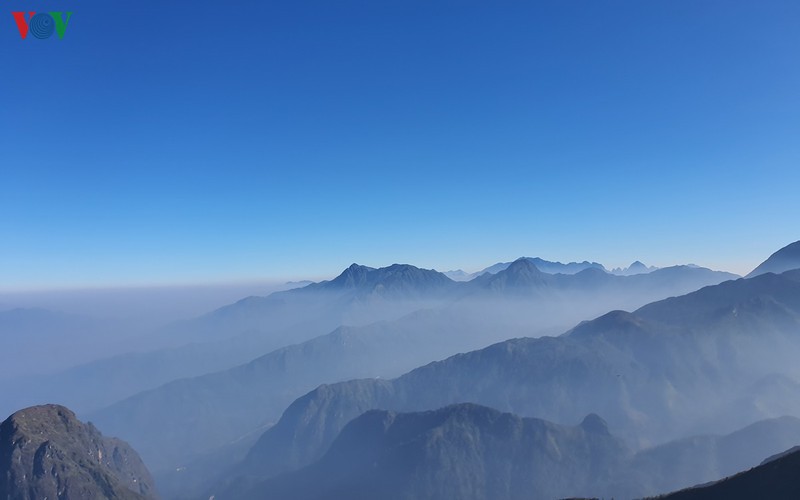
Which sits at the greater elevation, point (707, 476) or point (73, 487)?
point (73, 487)

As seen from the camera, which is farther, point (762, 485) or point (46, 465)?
point (46, 465)

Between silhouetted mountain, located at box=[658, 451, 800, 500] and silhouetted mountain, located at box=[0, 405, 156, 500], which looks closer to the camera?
silhouetted mountain, located at box=[658, 451, 800, 500]

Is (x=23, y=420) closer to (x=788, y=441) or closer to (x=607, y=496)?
(x=607, y=496)

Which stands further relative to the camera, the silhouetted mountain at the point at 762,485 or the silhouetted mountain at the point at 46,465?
the silhouetted mountain at the point at 46,465

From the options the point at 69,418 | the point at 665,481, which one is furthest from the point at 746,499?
the point at 69,418

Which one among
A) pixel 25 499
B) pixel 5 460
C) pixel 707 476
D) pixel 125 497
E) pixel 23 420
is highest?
pixel 23 420

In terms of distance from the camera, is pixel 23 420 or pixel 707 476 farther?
pixel 707 476

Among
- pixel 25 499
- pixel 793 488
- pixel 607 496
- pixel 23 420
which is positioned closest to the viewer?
pixel 793 488

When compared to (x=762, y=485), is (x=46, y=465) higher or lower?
higher
